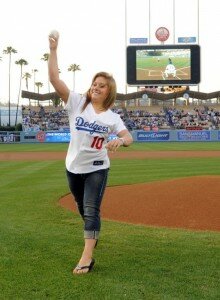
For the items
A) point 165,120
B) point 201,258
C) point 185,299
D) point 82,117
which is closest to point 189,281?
point 185,299

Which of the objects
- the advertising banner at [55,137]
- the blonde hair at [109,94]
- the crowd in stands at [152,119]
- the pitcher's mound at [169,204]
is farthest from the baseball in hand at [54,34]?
the crowd in stands at [152,119]

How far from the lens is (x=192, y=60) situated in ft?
144

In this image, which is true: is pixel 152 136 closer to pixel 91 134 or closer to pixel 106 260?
pixel 106 260

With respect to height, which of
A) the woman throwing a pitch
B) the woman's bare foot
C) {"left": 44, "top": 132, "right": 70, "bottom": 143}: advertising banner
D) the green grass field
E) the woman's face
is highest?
the woman's face

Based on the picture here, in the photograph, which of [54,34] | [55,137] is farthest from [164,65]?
[54,34]

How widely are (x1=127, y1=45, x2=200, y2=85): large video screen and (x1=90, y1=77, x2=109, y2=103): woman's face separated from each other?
38769 mm

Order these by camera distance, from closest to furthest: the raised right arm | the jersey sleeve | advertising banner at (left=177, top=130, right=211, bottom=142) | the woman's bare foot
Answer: the woman's bare foot, the raised right arm, the jersey sleeve, advertising banner at (left=177, top=130, right=211, bottom=142)

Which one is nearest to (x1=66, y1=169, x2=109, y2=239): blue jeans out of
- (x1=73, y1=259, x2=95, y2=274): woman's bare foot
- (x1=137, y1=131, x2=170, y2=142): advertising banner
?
(x1=73, y1=259, x2=95, y2=274): woman's bare foot

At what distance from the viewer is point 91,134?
5086mm

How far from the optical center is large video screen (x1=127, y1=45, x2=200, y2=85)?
43719 millimetres

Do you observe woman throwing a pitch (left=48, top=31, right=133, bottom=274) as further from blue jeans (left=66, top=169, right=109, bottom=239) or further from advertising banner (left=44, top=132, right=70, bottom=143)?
advertising banner (left=44, top=132, right=70, bottom=143)

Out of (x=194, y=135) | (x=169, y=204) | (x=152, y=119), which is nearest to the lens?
(x=169, y=204)

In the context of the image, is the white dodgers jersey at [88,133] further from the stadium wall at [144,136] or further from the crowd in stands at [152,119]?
the crowd in stands at [152,119]

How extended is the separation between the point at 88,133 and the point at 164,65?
3975cm
